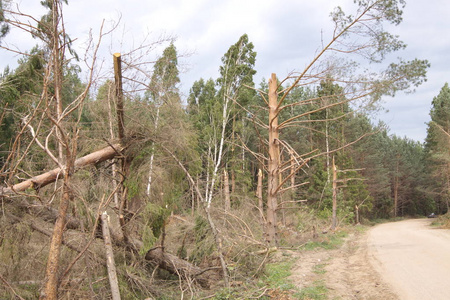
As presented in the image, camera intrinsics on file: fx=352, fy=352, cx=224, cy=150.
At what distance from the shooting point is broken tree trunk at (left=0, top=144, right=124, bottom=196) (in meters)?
4.61

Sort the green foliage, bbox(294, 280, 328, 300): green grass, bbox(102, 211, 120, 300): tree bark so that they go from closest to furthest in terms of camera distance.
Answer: bbox(102, 211, 120, 300): tree bark < bbox(294, 280, 328, 300): green grass < the green foliage

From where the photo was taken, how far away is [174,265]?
231 inches

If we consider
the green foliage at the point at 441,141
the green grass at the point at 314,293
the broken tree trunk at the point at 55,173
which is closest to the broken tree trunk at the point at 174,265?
the green grass at the point at 314,293

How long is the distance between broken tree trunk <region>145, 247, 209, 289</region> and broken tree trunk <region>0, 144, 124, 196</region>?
178cm

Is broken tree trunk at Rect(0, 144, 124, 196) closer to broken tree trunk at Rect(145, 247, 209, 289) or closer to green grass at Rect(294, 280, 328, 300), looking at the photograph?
broken tree trunk at Rect(145, 247, 209, 289)

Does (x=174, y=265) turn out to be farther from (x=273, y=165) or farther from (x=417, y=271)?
(x=417, y=271)

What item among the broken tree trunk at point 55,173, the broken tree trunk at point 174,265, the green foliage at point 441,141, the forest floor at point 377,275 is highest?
the green foliage at point 441,141

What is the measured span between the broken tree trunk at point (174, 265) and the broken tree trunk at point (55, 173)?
178 cm

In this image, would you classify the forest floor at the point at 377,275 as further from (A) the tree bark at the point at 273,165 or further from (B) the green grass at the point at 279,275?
(A) the tree bark at the point at 273,165

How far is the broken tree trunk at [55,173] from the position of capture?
4.61 metres

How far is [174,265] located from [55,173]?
7.92ft

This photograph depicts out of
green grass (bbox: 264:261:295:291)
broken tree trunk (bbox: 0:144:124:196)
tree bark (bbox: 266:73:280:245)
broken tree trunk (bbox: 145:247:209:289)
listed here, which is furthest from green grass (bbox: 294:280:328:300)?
broken tree trunk (bbox: 0:144:124:196)

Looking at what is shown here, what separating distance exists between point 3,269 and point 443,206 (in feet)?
169

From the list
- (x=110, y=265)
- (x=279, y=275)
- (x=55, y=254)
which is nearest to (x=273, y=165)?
(x=279, y=275)
